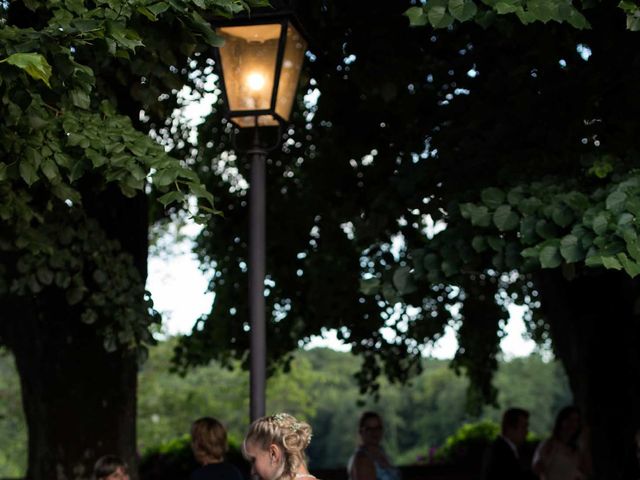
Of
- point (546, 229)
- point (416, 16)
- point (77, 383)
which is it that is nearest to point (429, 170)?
point (546, 229)

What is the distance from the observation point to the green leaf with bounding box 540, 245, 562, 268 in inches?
290

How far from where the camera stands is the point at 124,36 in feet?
19.7

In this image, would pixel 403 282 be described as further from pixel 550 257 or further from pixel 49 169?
pixel 49 169

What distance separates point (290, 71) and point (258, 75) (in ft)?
0.68

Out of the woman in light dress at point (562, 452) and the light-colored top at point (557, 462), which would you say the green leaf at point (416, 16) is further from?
the light-colored top at point (557, 462)

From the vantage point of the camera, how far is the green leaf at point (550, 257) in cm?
736

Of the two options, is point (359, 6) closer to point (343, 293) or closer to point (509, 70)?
point (509, 70)

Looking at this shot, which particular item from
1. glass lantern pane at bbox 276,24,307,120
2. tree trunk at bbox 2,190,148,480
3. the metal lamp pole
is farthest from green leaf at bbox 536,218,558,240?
tree trunk at bbox 2,190,148,480

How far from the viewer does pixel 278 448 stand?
440 centimetres

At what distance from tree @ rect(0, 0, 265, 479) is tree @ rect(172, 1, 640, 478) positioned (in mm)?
1806

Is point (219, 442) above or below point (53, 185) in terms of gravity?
below

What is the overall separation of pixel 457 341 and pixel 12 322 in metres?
9.41

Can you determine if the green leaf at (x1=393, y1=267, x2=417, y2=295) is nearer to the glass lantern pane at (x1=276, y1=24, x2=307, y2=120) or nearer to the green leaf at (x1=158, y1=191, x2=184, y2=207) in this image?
the glass lantern pane at (x1=276, y1=24, x2=307, y2=120)

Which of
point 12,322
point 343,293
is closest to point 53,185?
point 12,322
